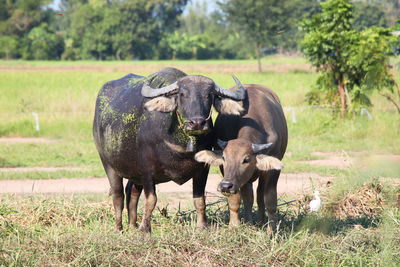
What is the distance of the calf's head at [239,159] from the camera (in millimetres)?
4883

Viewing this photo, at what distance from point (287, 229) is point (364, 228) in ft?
2.99

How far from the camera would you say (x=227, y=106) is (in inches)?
201

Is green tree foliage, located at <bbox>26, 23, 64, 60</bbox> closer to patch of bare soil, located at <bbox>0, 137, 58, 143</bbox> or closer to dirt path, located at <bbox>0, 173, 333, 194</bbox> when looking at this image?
patch of bare soil, located at <bbox>0, 137, 58, 143</bbox>

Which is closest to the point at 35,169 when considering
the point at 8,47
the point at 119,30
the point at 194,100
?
the point at 194,100

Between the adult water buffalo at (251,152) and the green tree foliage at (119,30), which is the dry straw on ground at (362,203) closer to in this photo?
the adult water buffalo at (251,152)

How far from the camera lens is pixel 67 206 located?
6.74 metres

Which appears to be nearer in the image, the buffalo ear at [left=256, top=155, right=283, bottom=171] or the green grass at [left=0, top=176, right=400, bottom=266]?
the green grass at [left=0, top=176, right=400, bottom=266]

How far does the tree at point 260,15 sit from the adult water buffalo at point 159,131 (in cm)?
3497

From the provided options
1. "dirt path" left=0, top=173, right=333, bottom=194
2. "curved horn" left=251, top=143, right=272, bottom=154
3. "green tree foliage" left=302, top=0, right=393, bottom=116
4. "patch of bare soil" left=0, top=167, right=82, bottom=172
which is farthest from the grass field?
"green tree foliage" left=302, top=0, right=393, bottom=116

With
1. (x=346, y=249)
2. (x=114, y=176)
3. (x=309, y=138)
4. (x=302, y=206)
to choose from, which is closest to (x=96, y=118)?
(x=114, y=176)

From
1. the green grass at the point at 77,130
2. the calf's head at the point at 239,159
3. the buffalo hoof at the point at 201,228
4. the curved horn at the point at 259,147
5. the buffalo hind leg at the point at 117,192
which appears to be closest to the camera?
the calf's head at the point at 239,159

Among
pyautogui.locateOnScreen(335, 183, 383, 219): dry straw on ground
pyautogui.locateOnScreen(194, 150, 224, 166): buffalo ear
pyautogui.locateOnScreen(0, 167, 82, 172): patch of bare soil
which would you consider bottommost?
pyautogui.locateOnScreen(0, 167, 82, 172): patch of bare soil

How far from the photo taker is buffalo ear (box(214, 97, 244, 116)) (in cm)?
510

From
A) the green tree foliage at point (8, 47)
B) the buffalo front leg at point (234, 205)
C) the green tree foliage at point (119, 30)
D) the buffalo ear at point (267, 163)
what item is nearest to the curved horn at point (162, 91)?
the buffalo ear at point (267, 163)
